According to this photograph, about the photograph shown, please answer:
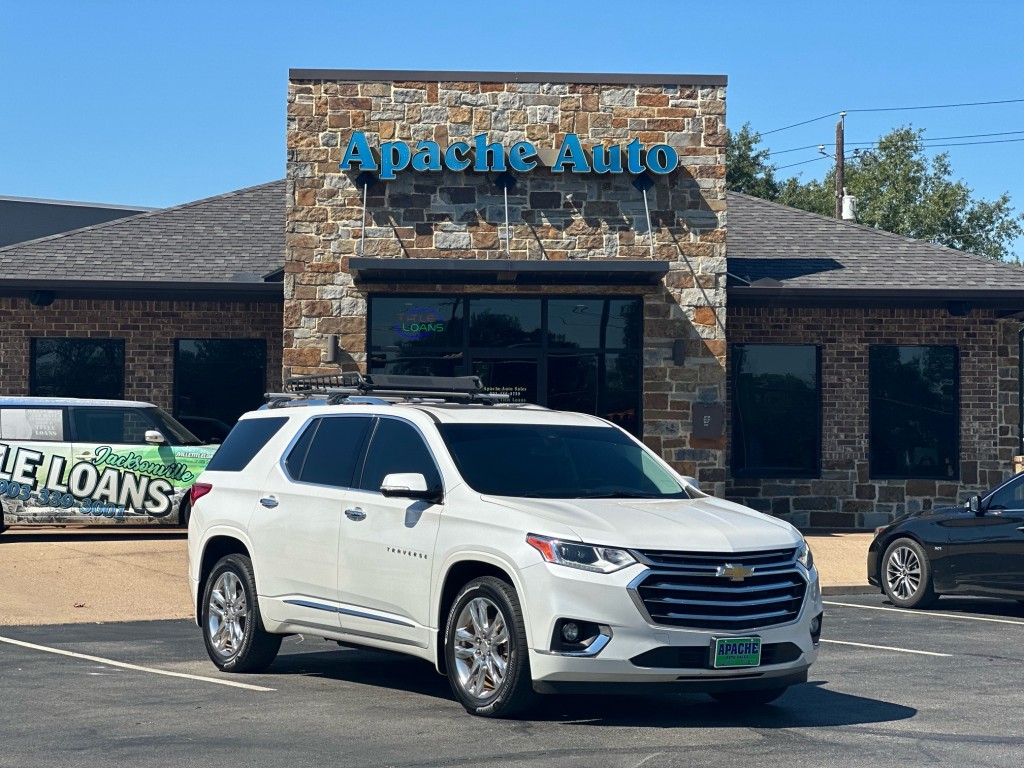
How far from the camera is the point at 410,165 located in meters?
19.6

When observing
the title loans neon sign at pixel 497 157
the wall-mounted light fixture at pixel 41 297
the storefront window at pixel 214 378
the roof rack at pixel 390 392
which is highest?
the title loans neon sign at pixel 497 157

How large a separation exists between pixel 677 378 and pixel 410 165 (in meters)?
4.67

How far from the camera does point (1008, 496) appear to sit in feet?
45.4

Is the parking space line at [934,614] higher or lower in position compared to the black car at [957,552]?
lower

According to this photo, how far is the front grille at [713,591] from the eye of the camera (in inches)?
297

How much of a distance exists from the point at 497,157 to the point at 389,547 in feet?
38.5

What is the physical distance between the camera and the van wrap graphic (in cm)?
1850

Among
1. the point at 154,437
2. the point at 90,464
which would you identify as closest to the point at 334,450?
the point at 154,437

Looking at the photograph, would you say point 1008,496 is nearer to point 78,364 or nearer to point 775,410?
point 775,410

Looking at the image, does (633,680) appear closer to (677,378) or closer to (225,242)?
(677,378)

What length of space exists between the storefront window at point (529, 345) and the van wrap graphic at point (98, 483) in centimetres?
317

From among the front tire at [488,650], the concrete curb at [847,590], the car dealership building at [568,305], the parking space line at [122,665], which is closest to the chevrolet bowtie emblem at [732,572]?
the front tire at [488,650]

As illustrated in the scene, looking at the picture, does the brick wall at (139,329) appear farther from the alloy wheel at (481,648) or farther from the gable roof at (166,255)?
the alloy wheel at (481,648)

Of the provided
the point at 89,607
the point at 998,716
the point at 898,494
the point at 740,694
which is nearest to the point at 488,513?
the point at 740,694
